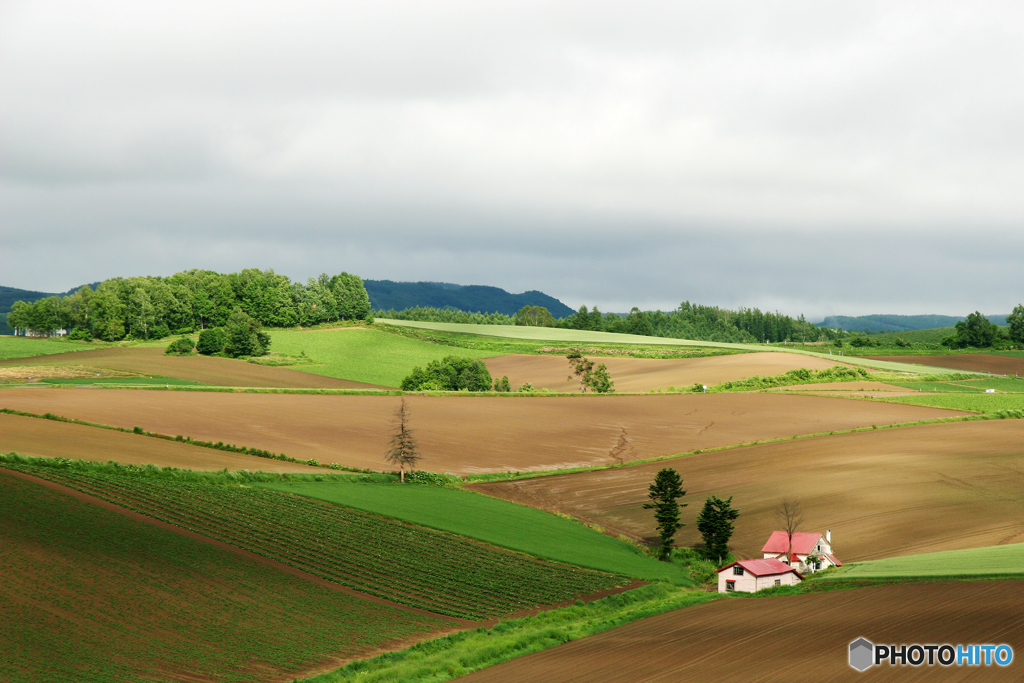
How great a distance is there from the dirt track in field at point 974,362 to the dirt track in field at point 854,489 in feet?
225

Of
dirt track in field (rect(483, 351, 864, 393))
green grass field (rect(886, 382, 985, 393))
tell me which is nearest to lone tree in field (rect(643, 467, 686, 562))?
dirt track in field (rect(483, 351, 864, 393))

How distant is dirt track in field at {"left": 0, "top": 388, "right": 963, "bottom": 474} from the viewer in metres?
55.9

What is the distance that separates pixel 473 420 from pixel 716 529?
30.1m

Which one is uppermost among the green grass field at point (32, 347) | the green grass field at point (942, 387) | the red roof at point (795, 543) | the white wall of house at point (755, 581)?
the green grass field at point (32, 347)

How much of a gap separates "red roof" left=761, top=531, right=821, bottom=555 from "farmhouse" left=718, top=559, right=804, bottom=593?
4.69 ft

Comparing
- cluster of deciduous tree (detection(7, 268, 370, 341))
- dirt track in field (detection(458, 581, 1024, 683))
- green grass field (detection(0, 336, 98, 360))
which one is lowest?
dirt track in field (detection(458, 581, 1024, 683))

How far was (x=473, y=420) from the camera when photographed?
67188mm

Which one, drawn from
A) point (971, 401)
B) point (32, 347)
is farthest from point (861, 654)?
point (32, 347)

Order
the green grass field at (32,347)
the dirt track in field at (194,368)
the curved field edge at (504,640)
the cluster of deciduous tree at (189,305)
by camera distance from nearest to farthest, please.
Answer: the curved field edge at (504,640)
the dirt track in field at (194,368)
the green grass field at (32,347)
the cluster of deciduous tree at (189,305)

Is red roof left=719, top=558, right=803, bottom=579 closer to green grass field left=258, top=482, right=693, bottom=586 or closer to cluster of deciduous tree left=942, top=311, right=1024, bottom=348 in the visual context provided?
green grass field left=258, top=482, right=693, bottom=586

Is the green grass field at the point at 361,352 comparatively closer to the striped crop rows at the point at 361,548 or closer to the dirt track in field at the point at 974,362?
the striped crop rows at the point at 361,548

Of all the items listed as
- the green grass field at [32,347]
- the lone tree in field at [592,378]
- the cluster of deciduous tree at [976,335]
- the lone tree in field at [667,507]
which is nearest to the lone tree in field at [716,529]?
the lone tree in field at [667,507]

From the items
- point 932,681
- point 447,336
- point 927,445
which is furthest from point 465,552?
point 447,336

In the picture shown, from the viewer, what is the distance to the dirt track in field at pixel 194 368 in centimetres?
8656
